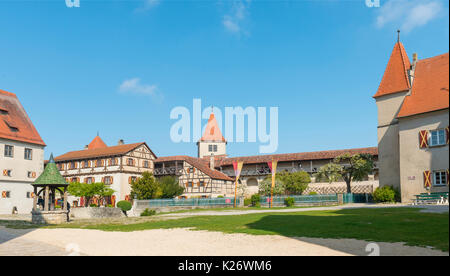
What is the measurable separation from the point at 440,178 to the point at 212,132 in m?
59.6

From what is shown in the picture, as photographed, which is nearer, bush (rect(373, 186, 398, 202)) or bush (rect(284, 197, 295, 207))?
bush (rect(373, 186, 398, 202))

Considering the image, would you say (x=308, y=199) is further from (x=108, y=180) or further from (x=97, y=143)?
(x=97, y=143)

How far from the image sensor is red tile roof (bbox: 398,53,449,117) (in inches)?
1105

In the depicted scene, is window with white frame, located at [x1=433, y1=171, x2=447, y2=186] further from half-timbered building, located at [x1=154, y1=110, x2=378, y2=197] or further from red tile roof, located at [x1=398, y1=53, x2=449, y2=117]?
half-timbered building, located at [x1=154, y1=110, x2=378, y2=197]

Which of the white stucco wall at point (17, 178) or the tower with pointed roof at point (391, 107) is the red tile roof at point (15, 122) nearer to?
the white stucco wall at point (17, 178)

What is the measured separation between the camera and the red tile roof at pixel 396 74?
32.7 m

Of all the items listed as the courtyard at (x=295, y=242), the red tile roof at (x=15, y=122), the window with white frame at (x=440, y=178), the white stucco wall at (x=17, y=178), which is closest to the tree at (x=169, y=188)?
the white stucco wall at (x=17, y=178)

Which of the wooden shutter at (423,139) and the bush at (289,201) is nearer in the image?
the wooden shutter at (423,139)

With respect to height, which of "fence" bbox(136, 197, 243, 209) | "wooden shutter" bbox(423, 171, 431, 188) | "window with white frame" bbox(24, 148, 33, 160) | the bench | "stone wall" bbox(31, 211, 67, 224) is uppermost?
"window with white frame" bbox(24, 148, 33, 160)

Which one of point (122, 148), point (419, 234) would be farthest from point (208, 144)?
point (419, 234)

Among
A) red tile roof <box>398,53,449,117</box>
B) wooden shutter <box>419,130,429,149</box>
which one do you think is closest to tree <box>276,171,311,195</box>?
red tile roof <box>398,53,449,117</box>

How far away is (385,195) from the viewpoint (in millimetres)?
30016

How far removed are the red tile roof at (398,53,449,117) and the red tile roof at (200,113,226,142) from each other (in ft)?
180

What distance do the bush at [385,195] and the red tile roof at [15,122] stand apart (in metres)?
34.7
